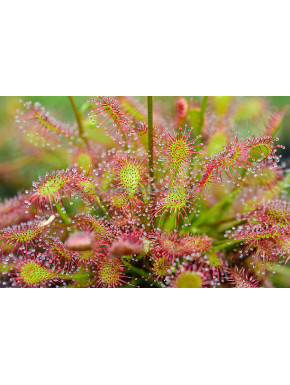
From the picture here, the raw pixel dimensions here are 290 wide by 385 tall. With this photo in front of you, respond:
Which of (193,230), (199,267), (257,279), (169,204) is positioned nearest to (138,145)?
(169,204)

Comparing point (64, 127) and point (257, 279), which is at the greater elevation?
point (64, 127)

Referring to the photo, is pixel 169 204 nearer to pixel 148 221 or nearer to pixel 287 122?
pixel 148 221

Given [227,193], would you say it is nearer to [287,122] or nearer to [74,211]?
[287,122]

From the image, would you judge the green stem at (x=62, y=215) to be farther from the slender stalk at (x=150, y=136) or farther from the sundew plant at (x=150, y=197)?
the slender stalk at (x=150, y=136)

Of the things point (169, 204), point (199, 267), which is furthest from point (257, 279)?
point (169, 204)

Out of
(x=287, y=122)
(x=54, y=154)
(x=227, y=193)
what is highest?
(x=287, y=122)

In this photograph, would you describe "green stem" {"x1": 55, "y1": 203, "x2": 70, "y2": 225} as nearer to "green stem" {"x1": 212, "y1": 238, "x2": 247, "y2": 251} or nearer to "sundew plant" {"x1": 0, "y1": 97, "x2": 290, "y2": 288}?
"sundew plant" {"x1": 0, "y1": 97, "x2": 290, "y2": 288}

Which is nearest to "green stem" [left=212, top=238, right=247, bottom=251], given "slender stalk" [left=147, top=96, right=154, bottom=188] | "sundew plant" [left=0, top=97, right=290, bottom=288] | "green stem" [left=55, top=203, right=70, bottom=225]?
"sundew plant" [left=0, top=97, right=290, bottom=288]
